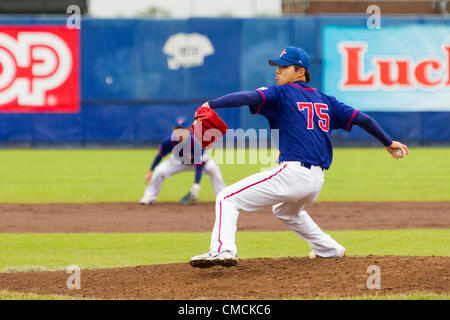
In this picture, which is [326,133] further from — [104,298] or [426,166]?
[426,166]

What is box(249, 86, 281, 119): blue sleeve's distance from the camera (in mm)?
5406

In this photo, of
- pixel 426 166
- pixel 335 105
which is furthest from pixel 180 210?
pixel 426 166

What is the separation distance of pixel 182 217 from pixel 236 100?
528 cm

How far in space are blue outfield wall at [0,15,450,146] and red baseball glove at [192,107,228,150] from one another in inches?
701

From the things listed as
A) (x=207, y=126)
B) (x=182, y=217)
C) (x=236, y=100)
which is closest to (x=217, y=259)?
(x=207, y=126)

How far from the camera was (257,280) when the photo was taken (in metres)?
5.44

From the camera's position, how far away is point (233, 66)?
2369 cm

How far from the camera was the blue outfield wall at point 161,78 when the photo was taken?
23.4 metres
